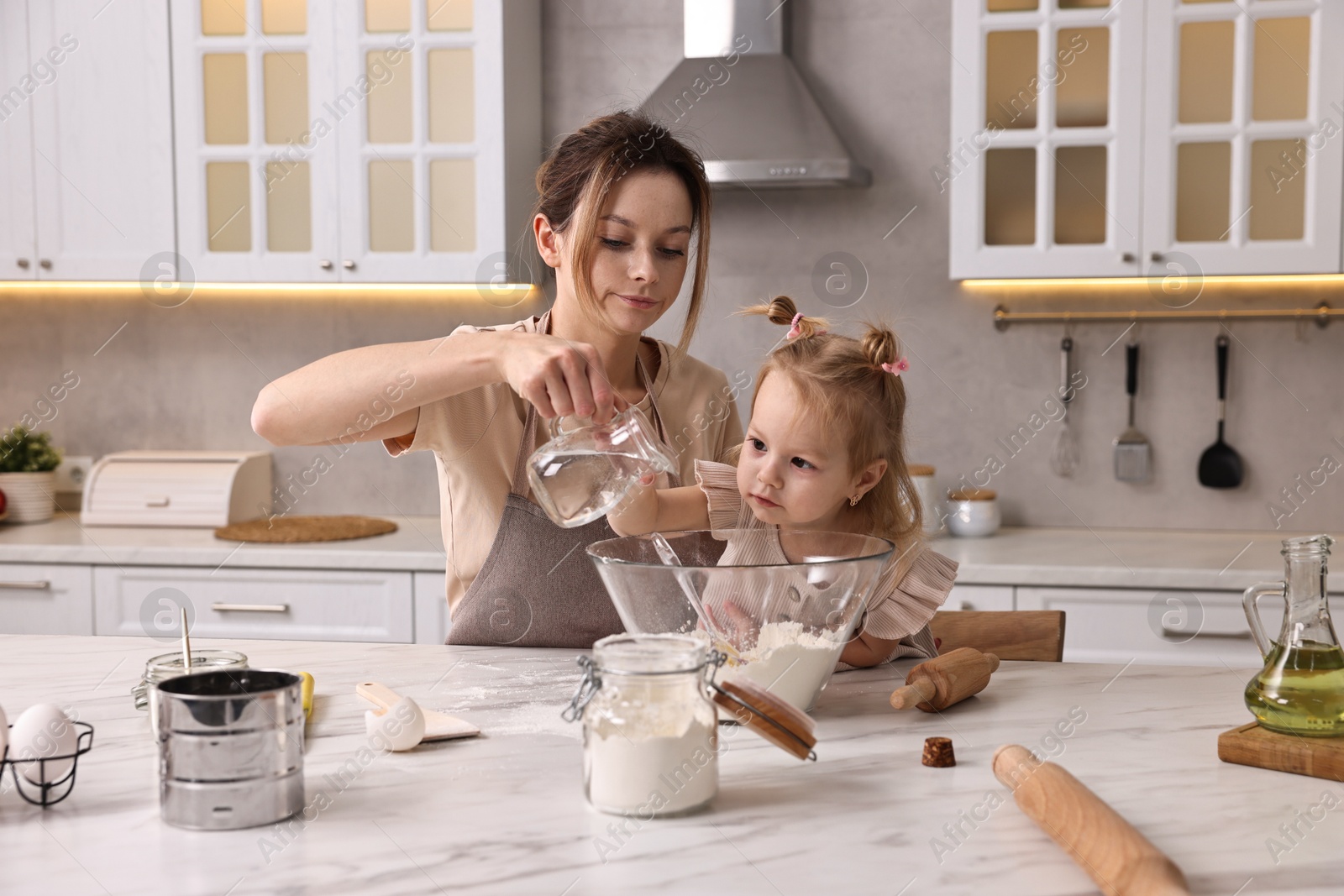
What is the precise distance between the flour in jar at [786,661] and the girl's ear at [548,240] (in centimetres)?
82

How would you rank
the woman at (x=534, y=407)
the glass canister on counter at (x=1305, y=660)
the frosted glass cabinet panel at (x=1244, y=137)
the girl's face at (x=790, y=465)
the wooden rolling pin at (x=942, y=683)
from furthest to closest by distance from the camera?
the frosted glass cabinet panel at (x=1244, y=137) < the woman at (x=534, y=407) < the girl's face at (x=790, y=465) < the wooden rolling pin at (x=942, y=683) < the glass canister on counter at (x=1305, y=660)

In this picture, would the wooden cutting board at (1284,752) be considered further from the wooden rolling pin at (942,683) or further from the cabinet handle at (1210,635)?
the cabinet handle at (1210,635)

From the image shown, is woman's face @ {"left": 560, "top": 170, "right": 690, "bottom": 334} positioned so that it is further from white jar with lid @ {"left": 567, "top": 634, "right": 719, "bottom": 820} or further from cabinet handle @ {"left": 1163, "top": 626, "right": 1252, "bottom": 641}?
cabinet handle @ {"left": 1163, "top": 626, "right": 1252, "bottom": 641}

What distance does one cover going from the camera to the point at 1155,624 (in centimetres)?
239

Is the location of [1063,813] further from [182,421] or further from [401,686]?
[182,421]

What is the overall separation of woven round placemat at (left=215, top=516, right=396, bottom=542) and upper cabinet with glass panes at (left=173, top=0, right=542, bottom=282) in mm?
605

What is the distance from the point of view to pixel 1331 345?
2809 mm

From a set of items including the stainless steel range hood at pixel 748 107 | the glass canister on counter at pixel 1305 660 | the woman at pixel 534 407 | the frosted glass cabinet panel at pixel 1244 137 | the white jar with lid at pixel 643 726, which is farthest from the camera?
the stainless steel range hood at pixel 748 107

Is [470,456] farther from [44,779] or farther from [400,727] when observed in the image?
[44,779]

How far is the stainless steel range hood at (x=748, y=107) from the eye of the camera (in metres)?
2.65

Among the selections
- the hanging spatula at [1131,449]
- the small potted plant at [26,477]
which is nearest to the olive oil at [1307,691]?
the hanging spatula at [1131,449]

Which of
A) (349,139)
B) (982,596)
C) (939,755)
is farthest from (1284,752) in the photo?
(349,139)

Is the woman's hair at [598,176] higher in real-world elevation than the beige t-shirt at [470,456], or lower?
higher

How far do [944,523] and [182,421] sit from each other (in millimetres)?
2071
